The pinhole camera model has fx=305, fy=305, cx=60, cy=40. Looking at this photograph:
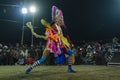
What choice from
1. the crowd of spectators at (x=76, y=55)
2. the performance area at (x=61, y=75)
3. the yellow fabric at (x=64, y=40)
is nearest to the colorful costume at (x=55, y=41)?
→ the yellow fabric at (x=64, y=40)

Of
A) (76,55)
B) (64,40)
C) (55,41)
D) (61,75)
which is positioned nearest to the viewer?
(61,75)

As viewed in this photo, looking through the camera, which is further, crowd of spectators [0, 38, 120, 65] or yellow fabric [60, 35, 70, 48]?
crowd of spectators [0, 38, 120, 65]

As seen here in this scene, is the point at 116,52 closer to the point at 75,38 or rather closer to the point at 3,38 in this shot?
the point at 75,38

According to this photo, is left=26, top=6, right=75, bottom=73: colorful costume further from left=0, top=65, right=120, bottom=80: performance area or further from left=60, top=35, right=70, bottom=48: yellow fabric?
left=0, top=65, right=120, bottom=80: performance area

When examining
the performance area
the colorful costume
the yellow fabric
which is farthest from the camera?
the yellow fabric

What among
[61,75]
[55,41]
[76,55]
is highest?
[76,55]

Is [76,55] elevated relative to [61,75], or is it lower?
elevated

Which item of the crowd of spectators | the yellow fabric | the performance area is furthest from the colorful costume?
the crowd of spectators

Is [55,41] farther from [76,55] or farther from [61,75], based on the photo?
[76,55]

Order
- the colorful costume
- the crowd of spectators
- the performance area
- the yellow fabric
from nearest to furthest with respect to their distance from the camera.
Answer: the performance area → the colorful costume → the yellow fabric → the crowd of spectators

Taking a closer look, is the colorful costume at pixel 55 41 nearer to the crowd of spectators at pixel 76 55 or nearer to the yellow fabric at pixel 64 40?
the yellow fabric at pixel 64 40

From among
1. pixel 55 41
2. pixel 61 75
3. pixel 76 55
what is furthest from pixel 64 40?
pixel 76 55

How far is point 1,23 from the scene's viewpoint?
32906 mm

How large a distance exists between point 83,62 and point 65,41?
9.44m
